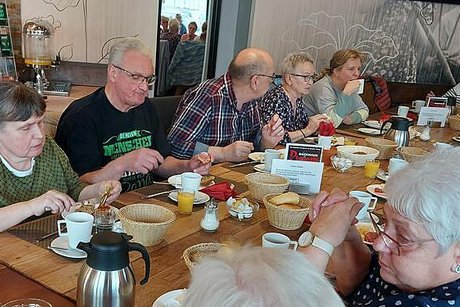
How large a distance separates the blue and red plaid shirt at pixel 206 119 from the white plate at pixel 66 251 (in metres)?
1.46

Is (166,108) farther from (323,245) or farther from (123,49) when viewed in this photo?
(323,245)

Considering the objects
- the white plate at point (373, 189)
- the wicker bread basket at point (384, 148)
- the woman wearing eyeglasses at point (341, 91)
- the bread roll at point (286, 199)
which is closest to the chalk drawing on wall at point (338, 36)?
the woman wearing eyeglasses at point (341, 91)

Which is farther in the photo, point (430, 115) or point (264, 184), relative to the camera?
point (430, 115)

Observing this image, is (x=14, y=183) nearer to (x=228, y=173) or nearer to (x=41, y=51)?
(x=228, y=173)

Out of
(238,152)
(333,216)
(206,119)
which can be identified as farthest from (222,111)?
(333,216)

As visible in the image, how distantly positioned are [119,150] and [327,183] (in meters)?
1.01

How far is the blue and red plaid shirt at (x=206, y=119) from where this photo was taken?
295 cm

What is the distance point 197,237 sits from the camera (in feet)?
5.44

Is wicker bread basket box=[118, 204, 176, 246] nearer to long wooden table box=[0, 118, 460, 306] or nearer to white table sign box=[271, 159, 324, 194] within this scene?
long wooden table box=[0, 118, 460, 306]

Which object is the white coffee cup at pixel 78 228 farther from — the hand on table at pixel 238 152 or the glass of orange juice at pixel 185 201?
the hand on table at pixel 238 152

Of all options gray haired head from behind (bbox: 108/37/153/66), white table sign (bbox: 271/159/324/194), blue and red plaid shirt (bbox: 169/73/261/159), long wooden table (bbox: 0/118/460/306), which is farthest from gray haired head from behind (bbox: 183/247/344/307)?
blue and red plaid shirt (bbox: 169/73/261/159)

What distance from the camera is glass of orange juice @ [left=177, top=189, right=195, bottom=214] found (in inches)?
72.1

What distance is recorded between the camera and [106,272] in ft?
3.64

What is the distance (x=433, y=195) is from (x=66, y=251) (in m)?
1.00
